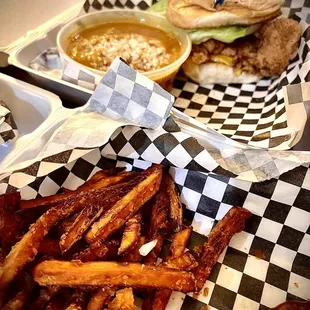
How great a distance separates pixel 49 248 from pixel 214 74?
158cm

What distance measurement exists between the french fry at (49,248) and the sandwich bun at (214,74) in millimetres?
1528

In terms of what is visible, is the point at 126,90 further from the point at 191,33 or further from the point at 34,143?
the point at 191,33

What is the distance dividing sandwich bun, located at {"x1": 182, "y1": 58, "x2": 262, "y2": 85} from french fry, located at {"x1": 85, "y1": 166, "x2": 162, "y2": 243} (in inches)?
44.4

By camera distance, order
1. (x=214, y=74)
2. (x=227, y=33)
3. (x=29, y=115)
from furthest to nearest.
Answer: (x=214, y=74)
(x=227, y=33)
(x=29, y=115)

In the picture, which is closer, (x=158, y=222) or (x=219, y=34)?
(x=158, y=222)

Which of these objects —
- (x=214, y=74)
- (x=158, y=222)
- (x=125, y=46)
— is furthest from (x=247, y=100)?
(x=158, y=222)

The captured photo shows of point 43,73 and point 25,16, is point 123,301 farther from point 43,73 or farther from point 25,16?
point 25,16

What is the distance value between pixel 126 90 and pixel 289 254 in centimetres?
95

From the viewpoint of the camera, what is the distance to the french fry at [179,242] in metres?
1.52

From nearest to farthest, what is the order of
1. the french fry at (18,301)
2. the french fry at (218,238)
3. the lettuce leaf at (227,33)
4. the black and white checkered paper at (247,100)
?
1. the french fry at (18,301)
2. the french fry at (218,238)
3. the black and white checkered paper at (247,100)
4. the lettuce leaf at (227,33)

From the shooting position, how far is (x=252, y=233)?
1.75 meters

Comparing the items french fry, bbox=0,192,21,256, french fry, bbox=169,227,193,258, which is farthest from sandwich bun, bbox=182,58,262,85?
french fry, bbox=0,192,21,256

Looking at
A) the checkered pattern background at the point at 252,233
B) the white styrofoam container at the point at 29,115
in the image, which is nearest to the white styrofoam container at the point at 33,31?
the white styrofoam container at the point at 29,115

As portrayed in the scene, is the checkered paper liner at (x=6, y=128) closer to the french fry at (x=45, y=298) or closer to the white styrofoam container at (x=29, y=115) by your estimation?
the white styrofoam container at (x=29, y=115)
